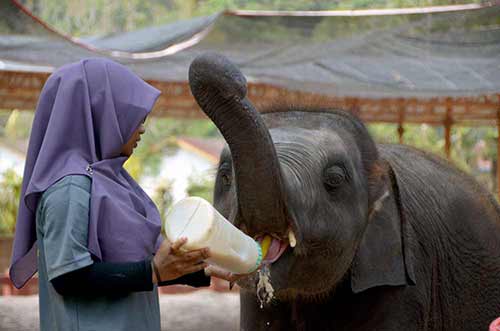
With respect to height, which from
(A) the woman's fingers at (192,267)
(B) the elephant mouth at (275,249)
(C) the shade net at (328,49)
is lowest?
(C) the shade net at (328,49)

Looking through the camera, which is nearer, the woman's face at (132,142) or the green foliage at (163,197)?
the woman's face at (132,142)

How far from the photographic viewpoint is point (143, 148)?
31594 mm

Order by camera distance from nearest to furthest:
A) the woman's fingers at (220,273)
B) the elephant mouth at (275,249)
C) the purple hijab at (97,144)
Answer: the purple hijab at (97,144) → the woman's fingers at (220,273) → the elephant mouth at (275,249)

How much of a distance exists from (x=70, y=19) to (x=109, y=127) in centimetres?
3545

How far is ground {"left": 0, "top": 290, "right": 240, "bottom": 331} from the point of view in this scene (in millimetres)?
7984

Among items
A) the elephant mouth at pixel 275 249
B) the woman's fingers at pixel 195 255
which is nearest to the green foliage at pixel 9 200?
the elephant mouth at pixel 275 249

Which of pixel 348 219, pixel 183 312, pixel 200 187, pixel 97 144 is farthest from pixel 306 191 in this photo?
pixel 200 187

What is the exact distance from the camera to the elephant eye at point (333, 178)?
3838mm

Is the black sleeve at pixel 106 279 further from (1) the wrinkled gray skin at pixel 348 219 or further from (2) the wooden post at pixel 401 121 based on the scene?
(2) the wooden post at pixel 401 121

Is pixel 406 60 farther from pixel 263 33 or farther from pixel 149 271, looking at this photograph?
pixel 149 271

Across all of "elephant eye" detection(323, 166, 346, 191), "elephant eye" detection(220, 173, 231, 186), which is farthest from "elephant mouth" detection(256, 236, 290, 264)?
"elephant eye" detection(220, 173, 231, 186)

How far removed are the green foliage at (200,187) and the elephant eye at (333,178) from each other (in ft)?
51.8

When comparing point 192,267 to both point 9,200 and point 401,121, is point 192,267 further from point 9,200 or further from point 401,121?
point 9,200

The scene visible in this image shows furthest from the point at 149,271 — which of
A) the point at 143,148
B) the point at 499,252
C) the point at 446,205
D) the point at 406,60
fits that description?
the point at 143,148
